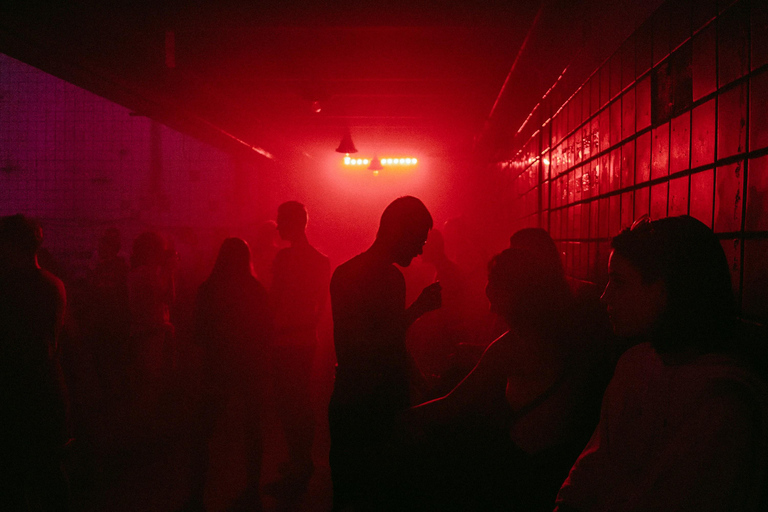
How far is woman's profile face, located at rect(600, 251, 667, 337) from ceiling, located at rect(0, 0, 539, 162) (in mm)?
2846

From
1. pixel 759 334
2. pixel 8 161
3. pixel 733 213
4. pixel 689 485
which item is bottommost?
pixel 689 485

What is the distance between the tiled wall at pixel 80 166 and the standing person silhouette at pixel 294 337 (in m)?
4.15

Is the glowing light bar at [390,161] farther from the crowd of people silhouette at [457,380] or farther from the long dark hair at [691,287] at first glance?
the long dark hair at [691,287]

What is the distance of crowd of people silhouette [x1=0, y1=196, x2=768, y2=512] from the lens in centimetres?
101

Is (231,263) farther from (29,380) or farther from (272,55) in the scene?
(272,55)

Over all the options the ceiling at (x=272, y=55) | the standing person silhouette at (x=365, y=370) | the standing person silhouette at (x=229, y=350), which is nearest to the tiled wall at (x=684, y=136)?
the standing person silhouette at (x=365, y=370)

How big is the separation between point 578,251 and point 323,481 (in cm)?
254

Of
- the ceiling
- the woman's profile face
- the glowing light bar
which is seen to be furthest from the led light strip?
the woman's profile face

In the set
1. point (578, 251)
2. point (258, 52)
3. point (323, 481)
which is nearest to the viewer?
point (578, 251)

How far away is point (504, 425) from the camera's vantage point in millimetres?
1659

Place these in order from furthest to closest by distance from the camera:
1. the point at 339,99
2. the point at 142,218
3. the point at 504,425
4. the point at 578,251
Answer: the point at 142,218 → the point at 339,99 → the point at 578,251 → the point at 504,425

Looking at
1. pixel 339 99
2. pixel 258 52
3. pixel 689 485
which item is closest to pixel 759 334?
pixel 689 485

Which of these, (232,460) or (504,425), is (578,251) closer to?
(504,425)

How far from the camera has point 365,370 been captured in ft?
6.15
